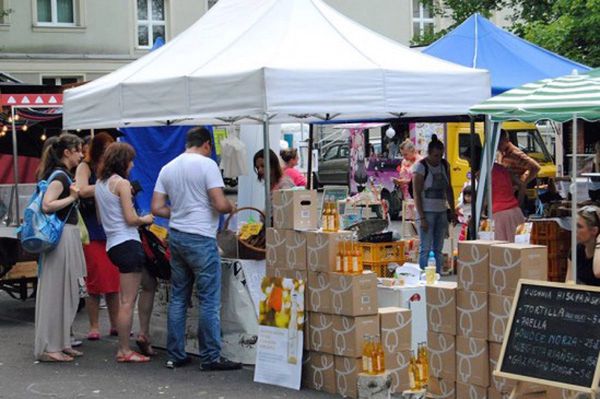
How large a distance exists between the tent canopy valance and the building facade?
2714 cm

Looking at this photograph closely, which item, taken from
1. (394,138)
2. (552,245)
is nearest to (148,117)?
(552,245)

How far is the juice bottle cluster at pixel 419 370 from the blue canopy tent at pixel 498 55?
4999mm

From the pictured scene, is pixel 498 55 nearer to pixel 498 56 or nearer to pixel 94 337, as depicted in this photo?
pixel 498 56

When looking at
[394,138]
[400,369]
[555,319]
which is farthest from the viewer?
[394,138]

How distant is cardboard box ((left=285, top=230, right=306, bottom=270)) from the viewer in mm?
8172

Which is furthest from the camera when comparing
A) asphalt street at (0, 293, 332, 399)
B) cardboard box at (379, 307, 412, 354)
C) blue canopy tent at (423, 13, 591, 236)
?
blue canopy tent at (423, 13, 591, 236)

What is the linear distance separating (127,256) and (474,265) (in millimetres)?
3101

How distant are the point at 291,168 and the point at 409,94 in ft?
14.6

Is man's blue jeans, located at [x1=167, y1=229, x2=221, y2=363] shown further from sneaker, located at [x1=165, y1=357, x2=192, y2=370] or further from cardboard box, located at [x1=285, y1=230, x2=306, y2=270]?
cardboard box, located at [x1=285, y1=230, x2=306, y2=270]

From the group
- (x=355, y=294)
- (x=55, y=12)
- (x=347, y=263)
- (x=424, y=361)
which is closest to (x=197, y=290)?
(x=347, y=263)

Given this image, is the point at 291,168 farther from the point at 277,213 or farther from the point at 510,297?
the point at 510,297

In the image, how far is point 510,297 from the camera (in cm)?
707

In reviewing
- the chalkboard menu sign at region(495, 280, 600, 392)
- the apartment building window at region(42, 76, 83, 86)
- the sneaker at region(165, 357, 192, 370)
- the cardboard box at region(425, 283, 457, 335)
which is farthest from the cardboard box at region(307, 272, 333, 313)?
the apartment building window at region(42, 76, 83, 86)

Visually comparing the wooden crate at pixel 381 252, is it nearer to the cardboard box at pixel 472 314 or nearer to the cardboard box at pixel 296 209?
the cardboard box at pixel 296 209
